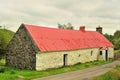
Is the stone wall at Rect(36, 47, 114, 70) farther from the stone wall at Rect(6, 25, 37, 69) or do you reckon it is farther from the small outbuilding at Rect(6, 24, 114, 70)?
the stone wall at Rect(6, 25, 37, 69)

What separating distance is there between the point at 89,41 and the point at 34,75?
67.7ft

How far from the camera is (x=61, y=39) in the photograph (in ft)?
122

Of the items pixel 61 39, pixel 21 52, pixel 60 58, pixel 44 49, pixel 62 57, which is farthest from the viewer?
pixel 61 39

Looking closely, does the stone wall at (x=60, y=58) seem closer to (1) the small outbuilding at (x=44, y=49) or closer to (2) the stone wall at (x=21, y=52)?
(1) the small outbuilding at (x=44, y=49)

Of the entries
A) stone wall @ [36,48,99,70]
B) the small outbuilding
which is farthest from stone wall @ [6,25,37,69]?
stone wall @ [36,48,99,70]

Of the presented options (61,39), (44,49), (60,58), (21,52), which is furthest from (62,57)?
(21,52)

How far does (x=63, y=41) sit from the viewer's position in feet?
121

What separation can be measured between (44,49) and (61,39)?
7138 mm

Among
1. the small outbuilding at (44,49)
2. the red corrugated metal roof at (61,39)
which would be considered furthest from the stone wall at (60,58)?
the red corrugated metal roof at (61,39)

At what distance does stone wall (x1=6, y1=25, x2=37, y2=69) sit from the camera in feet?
99.7

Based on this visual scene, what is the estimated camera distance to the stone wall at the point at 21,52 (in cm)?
3039

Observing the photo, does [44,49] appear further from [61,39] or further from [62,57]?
[61,39]

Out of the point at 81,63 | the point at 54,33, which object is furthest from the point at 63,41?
the point at 81,63

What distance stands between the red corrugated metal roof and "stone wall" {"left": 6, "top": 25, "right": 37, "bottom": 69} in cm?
91
